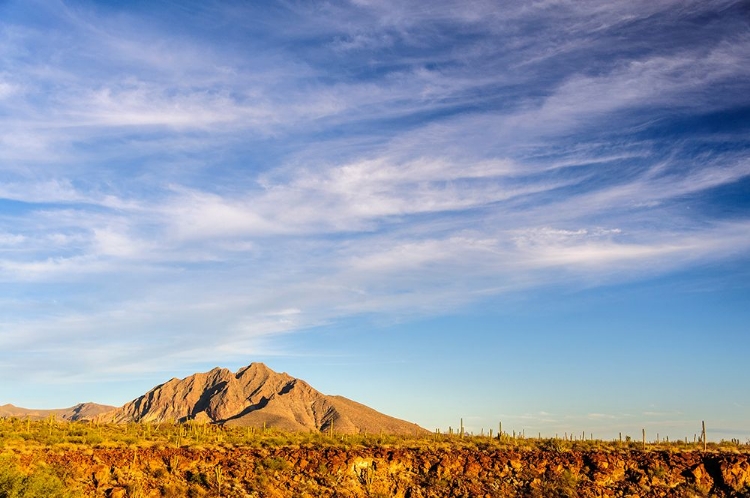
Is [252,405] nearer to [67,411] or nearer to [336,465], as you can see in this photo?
[67,411]

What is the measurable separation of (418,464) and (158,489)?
1527cm

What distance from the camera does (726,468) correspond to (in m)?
40.9

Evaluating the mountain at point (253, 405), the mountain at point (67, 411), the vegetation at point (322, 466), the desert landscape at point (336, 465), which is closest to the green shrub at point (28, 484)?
the desert landscape at point (336, 465)

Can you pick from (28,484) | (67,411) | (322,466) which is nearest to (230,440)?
(322,466)

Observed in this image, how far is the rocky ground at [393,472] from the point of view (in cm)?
3688

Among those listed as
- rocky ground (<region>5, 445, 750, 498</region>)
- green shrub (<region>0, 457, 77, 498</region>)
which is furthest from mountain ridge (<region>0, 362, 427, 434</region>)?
green shrub (<region>0, 457, 77, 498</region>)

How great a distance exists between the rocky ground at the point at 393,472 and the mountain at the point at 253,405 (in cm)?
7491

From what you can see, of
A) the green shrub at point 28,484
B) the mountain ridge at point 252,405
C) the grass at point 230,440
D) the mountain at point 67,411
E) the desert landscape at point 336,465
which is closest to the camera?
the green shrub at point 28,484

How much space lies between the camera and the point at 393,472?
134 ft

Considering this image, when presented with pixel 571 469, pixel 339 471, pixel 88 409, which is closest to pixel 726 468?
pixel 571 469

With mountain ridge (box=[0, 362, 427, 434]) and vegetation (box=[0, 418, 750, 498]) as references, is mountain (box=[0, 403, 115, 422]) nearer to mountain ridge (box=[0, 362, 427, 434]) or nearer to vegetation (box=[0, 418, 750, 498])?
mountain ridge (box=[0, 362, 427, 434])

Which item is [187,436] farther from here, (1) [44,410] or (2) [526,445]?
(1) [44,410]

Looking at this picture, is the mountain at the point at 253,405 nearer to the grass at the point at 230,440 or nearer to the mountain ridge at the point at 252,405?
the mountain ridge at the point at 252,405

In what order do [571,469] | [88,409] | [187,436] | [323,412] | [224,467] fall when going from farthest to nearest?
[88,409] < [323,412] < [187,436] < [571,469] < [224,467]
